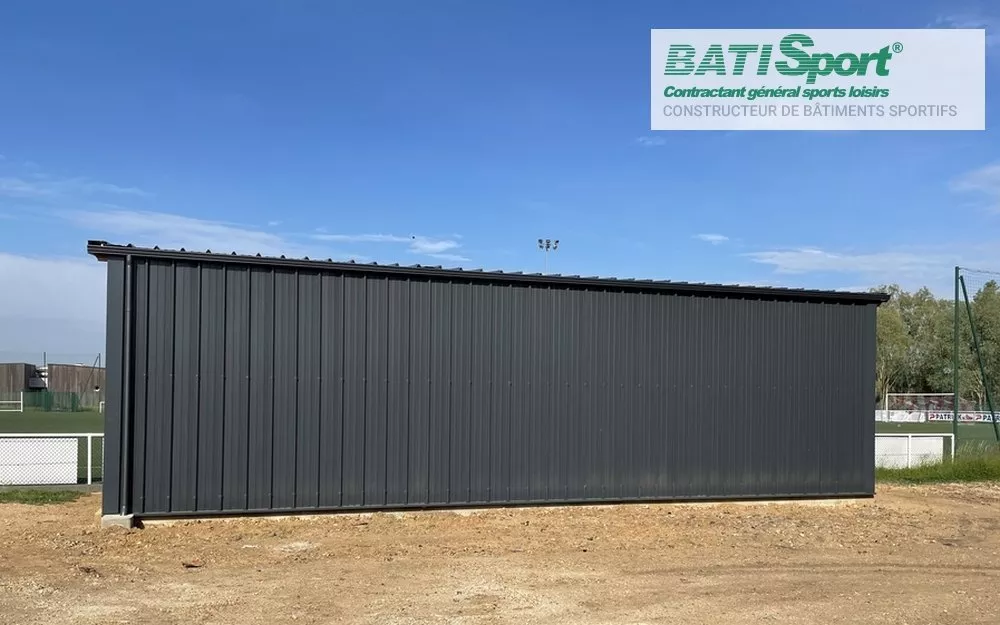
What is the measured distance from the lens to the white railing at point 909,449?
58.0 feet

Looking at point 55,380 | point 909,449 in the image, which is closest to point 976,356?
point 909,449

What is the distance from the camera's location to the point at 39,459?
1270 cm

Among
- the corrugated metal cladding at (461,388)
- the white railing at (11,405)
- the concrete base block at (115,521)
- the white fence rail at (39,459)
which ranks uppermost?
the corrugated metal cladding at (461,388)

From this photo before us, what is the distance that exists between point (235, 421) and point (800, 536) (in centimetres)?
708

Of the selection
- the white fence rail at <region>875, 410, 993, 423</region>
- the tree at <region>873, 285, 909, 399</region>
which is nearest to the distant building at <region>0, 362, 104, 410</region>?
the white fence rail at <region>875, 410, 993, 423</region>

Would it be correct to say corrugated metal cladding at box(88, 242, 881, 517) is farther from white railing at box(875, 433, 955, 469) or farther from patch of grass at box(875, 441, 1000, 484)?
white railing at box(875, 433, 955, 469)

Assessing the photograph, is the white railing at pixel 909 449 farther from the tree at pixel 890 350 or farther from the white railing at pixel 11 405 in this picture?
the white railing at pixel 11 405

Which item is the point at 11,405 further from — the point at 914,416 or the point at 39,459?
the point at 914,416

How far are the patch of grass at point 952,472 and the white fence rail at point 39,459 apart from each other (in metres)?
14.1

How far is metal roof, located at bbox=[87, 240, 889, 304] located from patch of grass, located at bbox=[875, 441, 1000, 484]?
14.9ft

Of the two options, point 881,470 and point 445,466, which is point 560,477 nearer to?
point 445,466

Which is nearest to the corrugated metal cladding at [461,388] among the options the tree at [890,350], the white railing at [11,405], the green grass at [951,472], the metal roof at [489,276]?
the metal roof at [489,276]

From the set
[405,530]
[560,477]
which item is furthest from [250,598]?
[560,477]

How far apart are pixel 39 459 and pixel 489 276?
291 inches
